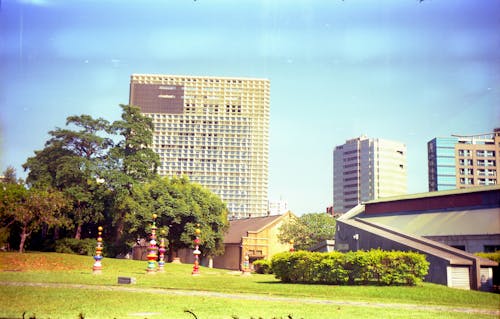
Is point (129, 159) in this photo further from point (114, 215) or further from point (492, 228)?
point (492, 228)

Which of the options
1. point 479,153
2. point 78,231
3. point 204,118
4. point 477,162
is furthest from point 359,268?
point 78,231

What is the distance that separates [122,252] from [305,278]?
61.9 ft

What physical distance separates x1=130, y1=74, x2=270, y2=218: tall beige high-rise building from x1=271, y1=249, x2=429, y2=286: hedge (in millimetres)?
6712

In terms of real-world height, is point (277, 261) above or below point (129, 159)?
below

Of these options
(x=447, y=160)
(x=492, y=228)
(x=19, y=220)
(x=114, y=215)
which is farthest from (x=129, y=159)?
(x=492, y=228)

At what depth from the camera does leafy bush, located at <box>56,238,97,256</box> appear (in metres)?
28.3

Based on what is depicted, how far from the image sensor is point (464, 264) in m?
12.5

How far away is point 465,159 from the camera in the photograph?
1582cm

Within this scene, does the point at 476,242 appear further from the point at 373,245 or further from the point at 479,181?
the point at 373,245

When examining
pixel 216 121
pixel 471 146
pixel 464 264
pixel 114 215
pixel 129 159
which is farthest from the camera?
pixel 114 215

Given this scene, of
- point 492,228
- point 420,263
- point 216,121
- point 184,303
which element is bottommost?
point 184,303

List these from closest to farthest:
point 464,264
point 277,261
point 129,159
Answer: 1. point 464,264
2. point 277,261
3. point 129,159

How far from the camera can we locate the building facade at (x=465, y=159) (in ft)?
46.5

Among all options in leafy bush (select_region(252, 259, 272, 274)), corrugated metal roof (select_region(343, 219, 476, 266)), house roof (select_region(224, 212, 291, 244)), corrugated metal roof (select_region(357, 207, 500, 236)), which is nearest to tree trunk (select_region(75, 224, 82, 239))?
leafy bush (select_region(252, 259, 272, 274))
